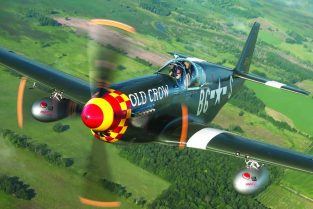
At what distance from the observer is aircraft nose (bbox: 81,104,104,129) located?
1633cm

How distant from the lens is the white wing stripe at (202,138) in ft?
64.2

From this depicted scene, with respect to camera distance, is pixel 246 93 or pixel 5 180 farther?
pixel 246 93

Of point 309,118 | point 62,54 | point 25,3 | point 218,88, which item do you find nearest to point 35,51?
point 62,54

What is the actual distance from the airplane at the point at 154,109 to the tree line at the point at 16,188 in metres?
20.0

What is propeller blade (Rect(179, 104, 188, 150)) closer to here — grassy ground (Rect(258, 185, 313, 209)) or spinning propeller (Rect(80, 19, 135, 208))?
spinning propeller (Rect(80, 19, 135, 208))

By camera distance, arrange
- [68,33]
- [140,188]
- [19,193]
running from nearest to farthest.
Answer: [19,193] → [140,188] → [68,33]

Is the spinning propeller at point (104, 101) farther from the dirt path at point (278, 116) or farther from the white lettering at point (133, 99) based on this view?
the dirt path at point (278, 116)

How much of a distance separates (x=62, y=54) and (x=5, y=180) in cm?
4120

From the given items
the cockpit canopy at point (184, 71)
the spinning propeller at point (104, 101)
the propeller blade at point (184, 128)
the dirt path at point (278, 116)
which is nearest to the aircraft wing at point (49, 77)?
the spinning propeller at point (104, 101)

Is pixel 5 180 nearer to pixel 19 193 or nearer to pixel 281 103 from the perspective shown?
pixel 19 193

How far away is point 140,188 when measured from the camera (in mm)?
44562

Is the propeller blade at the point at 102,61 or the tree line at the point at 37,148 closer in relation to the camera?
the propeller blade at the point at 102,61

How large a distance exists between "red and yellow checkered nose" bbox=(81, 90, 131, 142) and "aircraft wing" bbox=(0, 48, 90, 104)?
354 centimetres

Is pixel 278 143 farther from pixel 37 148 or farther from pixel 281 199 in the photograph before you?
pixel 37 148
